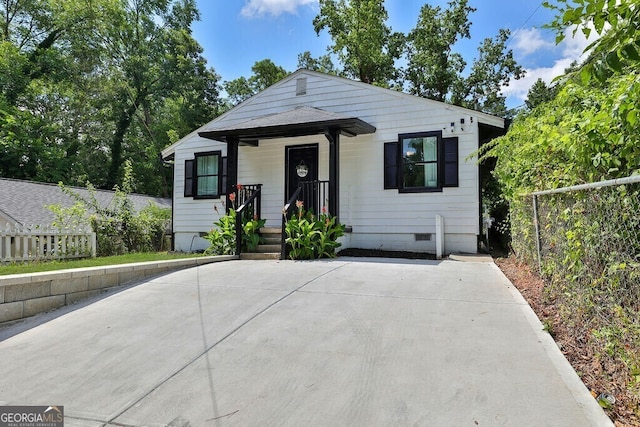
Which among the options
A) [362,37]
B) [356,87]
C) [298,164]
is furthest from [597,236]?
[362,37]

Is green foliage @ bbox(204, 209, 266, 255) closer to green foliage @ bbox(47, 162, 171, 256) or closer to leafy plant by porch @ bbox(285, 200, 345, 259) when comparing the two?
leafy plant by porch @ bbox(285, 200, 345, 259)

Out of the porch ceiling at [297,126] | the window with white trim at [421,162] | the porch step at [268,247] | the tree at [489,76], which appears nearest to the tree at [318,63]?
the tree at [489,76]

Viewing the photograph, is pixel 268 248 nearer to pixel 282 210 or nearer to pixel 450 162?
pixel 282 210

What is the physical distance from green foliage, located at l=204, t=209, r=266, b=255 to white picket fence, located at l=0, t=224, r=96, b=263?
12.2 ft

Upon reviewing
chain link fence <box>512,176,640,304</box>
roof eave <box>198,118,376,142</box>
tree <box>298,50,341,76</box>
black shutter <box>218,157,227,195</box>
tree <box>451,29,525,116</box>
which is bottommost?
chain link fence <box>512,176,640,304</box>

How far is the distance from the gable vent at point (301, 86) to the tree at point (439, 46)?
1292cm

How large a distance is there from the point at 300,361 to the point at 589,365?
2011 millimetres

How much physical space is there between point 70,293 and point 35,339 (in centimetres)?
109

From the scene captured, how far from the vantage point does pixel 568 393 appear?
2.25 meters

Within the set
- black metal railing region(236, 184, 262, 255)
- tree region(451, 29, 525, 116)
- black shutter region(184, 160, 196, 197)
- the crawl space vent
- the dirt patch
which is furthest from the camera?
tree region(451, 29, 525, 116)

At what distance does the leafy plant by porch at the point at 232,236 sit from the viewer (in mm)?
8109

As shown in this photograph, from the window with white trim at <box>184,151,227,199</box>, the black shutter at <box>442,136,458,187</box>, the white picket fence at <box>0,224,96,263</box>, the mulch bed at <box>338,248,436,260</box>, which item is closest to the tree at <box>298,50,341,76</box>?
the window with white trim at <box>184,151,227,199</box>

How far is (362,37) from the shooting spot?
19828mm

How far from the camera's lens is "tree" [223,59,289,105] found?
76.2 feet
